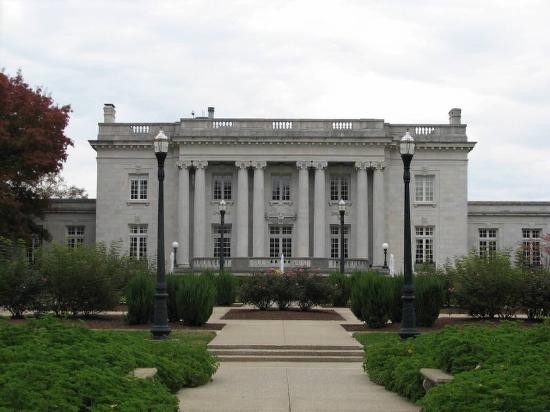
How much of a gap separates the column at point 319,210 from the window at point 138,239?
41.5 ft

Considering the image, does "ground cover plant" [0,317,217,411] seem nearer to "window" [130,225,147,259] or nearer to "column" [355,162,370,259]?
"column" [355,162,370,259]

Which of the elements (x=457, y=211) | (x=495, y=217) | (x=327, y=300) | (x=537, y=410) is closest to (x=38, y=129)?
(x=327, y=300)

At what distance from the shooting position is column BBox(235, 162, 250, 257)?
197 feet

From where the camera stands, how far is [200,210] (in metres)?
59.9

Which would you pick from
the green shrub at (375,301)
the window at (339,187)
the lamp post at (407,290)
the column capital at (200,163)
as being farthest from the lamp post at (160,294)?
the window at (339,187)

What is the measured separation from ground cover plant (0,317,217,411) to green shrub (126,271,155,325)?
37.8ft

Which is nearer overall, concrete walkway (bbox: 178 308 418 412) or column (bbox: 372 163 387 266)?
concrete walkway (bbox: 178 308 418 412)

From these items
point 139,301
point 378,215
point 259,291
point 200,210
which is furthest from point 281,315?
point 378,215

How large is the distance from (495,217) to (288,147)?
17125 millimetres

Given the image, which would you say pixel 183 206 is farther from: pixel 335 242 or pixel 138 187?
pixel 335 242

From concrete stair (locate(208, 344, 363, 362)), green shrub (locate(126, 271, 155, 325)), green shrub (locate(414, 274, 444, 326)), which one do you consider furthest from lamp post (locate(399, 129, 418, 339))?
green shrub (locate(126, 271, 155, 325))

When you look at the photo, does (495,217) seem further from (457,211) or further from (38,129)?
(38,129)

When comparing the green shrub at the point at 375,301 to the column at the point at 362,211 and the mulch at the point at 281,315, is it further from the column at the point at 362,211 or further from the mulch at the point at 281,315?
the column at the point at 362,211

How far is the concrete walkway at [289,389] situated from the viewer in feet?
39.0
